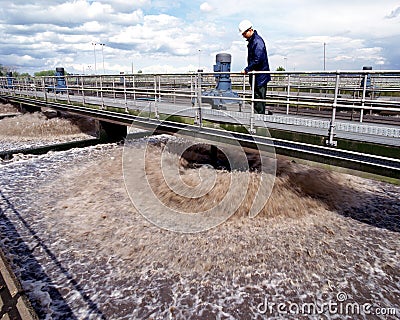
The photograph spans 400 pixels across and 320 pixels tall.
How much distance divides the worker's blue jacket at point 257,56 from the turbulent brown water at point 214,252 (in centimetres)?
229

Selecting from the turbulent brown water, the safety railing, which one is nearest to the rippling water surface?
the turbulent brown water

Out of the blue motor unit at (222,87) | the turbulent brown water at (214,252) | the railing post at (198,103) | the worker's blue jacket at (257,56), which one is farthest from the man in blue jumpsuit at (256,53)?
the blue motor unit at (222,87)

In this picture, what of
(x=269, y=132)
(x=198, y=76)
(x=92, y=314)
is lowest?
(x=92, y=314)

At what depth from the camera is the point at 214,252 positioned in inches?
222

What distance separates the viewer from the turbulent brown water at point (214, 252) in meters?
4.54

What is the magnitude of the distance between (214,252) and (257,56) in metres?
3.77

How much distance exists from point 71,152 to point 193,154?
197 inches

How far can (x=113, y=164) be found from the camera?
10.9m

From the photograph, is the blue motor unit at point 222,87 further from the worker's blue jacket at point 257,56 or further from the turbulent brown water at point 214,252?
the worker's blue jacket at point 257,56

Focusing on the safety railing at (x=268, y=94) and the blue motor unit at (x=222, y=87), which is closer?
the safety railing at (x=268, y=94)

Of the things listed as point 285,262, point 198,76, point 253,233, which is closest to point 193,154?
point 198,76

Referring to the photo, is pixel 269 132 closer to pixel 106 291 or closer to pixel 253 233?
pixel 253 233

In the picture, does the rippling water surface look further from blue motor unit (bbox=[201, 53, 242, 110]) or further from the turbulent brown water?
blue motor unit (bbox=[201, 53, 242, 110])

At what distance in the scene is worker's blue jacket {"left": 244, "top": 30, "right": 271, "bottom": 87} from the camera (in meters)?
6.34
